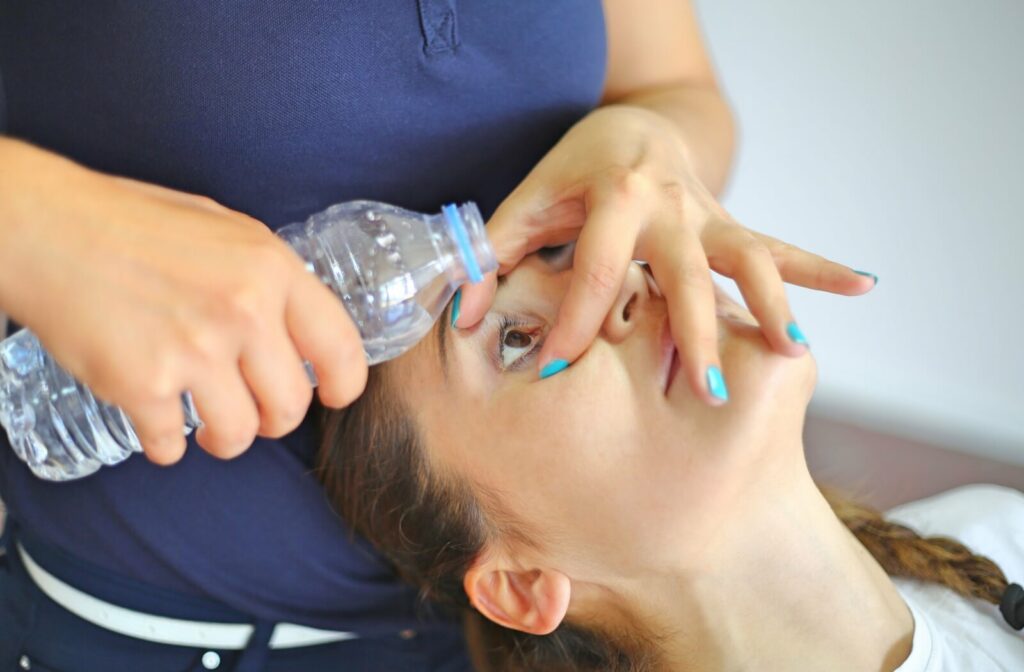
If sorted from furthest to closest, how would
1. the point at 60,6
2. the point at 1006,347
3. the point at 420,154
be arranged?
1. the point at 1006,347
2. the point at 420,154
3. the point at 60,6

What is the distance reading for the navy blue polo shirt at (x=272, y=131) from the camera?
0.86m

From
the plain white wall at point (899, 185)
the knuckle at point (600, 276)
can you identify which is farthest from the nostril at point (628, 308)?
the plain white wall at point (899, 185)

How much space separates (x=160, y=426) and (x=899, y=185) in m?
1.43

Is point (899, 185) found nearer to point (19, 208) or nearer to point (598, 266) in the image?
point (598, 266)

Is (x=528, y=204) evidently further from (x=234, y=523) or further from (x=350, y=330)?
(x=234, y=523)

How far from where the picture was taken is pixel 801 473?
91 cm

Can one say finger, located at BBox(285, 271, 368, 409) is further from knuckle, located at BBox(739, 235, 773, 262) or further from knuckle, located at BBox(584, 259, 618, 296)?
knuckle, located at BBox(739, 235, 773, 262)

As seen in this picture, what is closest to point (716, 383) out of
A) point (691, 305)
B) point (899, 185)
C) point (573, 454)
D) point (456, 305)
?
point (691, 305)

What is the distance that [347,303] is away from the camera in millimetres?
886

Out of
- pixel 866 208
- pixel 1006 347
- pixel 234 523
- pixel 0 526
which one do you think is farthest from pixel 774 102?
pixel 0 526

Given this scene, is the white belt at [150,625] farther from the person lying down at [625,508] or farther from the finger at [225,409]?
→ the finger at [225,409]

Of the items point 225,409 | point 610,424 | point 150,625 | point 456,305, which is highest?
point 225,409

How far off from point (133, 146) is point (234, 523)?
47 centimetres

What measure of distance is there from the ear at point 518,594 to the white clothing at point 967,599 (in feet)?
1.29
